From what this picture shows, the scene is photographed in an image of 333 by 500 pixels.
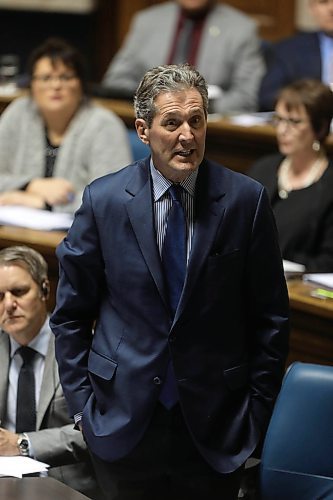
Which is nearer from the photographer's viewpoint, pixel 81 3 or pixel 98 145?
pixel 98 145

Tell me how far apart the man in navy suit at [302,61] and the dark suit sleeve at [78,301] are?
2.86m

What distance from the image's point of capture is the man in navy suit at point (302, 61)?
5.03 m

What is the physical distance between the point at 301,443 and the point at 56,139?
209 centimetres

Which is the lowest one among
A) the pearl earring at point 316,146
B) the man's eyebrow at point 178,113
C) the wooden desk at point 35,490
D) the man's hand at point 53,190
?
the man's hand at point 53,190

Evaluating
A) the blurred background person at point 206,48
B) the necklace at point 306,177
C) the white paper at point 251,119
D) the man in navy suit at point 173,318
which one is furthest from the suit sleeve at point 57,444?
the blurred background person at point 206,48

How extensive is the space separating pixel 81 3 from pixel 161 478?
509 cm

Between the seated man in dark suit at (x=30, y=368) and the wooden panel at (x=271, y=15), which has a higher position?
the wooden panel at (x=271, y=15)

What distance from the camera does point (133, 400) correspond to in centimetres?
229

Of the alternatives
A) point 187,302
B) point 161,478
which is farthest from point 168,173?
point 161,478

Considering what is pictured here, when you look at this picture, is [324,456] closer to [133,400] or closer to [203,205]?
[133,400]

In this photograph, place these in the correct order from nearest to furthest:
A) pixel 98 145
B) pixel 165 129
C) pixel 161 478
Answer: pixel 165 129
pixel 161 478
pixel 98 145

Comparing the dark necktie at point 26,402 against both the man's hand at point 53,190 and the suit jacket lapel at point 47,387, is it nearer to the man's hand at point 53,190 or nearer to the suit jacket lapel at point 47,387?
the suit jacket lapel at point 47,387

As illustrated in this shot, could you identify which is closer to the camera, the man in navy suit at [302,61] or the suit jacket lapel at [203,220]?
the suit jacket lapel at [203,220]

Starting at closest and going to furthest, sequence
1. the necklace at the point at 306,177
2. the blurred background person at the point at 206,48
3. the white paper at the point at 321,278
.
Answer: the white paper at the point at 321,278, the necklace at the point at 306,177, the blurred background person at the point at 206,48
